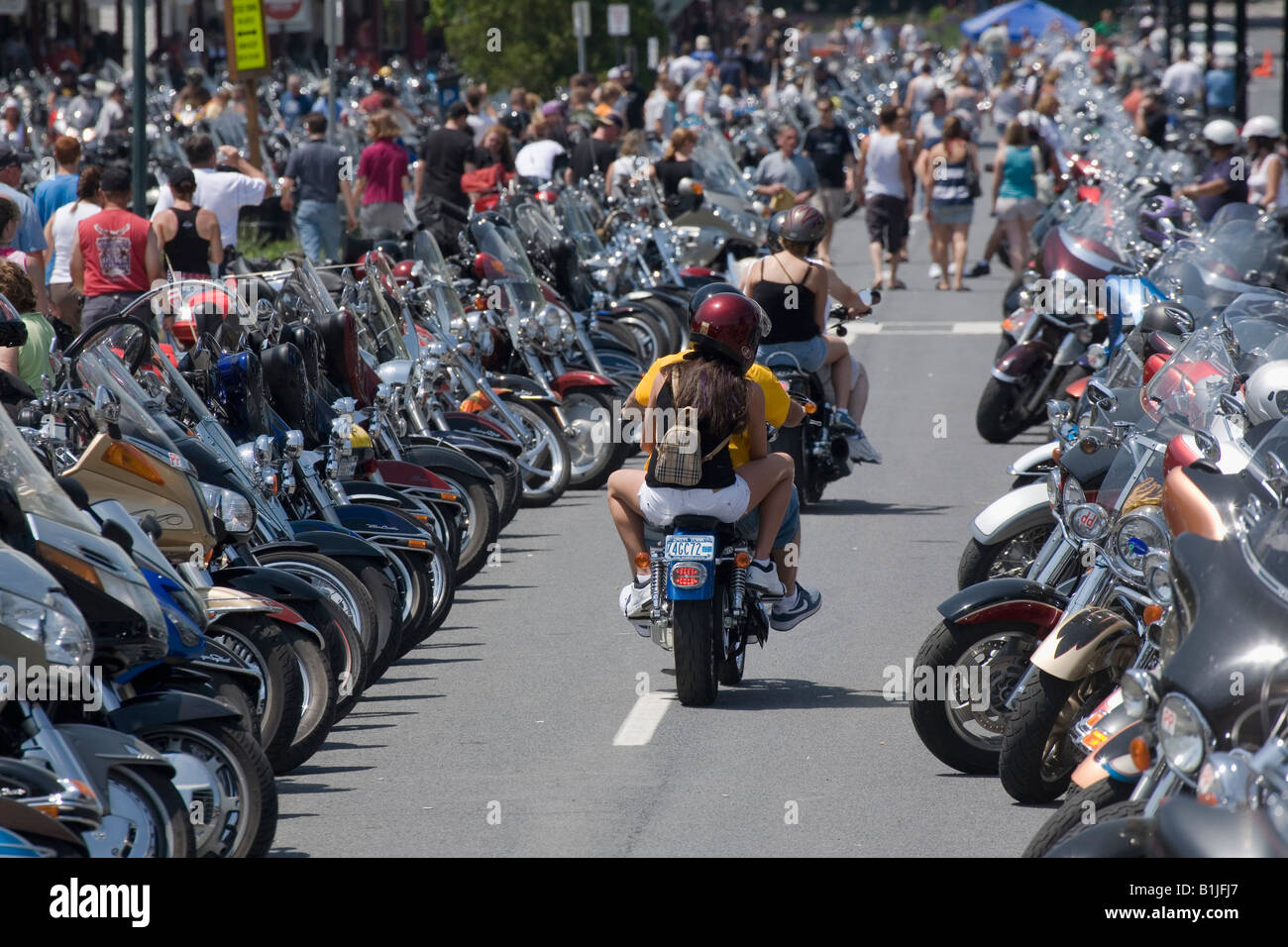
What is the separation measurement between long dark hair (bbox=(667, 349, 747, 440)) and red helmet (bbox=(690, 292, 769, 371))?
0.14 ft

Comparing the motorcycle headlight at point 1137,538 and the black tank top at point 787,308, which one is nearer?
the motorcycle headlight at point 1137,538

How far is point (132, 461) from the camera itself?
733 cm

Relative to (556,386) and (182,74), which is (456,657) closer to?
(556,386)

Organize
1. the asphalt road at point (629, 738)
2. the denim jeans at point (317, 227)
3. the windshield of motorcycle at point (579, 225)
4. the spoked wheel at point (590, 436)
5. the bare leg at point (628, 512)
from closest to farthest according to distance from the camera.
Result: the asphalt road at point (629, 738) < the bare leg at point (628, 512) < the spoked wheel at point (590, 436) < the windshield of motorcycle at point (579, 225) < the denim jeans at point (317, 227)

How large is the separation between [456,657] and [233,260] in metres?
6.43

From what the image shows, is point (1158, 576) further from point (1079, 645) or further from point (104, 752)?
point (104, 752)

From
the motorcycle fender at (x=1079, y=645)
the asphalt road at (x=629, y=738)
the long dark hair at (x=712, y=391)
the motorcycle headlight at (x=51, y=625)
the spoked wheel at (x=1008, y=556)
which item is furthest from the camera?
the spoked wheel at (x=1008, y=556)

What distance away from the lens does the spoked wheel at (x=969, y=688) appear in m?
7.03

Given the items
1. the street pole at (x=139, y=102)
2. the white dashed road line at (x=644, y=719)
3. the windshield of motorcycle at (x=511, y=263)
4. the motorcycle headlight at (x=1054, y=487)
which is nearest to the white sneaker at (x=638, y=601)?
the white dashed road line at (x=644, y=719)

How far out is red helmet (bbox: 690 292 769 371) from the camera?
312 inches

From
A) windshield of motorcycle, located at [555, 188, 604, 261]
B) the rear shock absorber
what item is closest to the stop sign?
windshield of motorcycle, located at [555, 188, 604, 261]

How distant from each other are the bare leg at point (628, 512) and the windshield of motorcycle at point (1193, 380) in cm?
199

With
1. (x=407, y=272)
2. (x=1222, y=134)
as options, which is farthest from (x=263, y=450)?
(x=1222, y=134)

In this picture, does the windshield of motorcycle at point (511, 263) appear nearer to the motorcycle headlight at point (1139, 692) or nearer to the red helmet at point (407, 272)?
the red helmet at point (407, 272)
